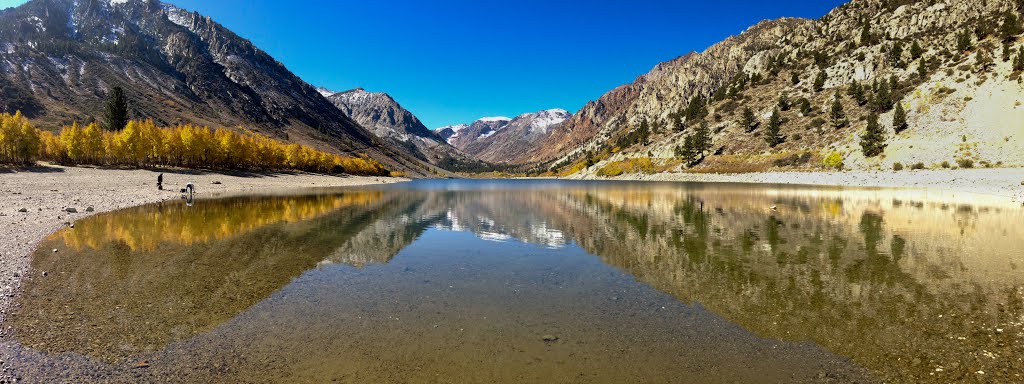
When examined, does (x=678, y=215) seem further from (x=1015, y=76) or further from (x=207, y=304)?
(x=1015, y=76)

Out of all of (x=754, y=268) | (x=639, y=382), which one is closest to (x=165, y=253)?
(x=639, y=382)

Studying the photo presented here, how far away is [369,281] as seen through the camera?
15.5 metres

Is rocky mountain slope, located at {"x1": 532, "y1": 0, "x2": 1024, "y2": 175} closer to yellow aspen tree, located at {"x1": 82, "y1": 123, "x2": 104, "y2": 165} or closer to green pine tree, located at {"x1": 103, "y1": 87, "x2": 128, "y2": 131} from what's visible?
yellow aspen tree, located at {"x1": 82, "y1": 123, "x2": 104, "y2": 165}

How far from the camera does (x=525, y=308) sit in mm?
12445

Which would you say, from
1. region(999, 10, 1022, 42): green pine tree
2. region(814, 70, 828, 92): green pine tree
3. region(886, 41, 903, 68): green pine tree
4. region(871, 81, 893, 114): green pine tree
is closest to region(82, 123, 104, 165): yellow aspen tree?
region(871, 81, 893, 114): green pine tree

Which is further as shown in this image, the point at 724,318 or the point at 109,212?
the point at 109,212

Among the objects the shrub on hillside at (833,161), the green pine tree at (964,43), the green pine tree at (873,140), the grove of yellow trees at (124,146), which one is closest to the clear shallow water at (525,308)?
the green pine tree at (873,140)

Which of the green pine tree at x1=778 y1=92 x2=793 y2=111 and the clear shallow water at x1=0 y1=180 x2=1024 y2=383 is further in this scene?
the green pine tree at x1=778 y1=92 x2=793 y2=111

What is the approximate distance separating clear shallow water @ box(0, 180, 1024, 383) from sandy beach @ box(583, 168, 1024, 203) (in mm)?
41529

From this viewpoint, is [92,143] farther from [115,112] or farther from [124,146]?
[115,112]

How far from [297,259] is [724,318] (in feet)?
55.7

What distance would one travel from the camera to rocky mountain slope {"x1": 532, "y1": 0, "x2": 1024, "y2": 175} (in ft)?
292

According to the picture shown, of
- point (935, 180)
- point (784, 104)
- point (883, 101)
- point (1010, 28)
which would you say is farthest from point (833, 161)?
point (1010, 28)

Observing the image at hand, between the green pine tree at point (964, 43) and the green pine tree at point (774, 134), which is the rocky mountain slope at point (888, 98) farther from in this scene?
the green pine tree at point (774, 134)
